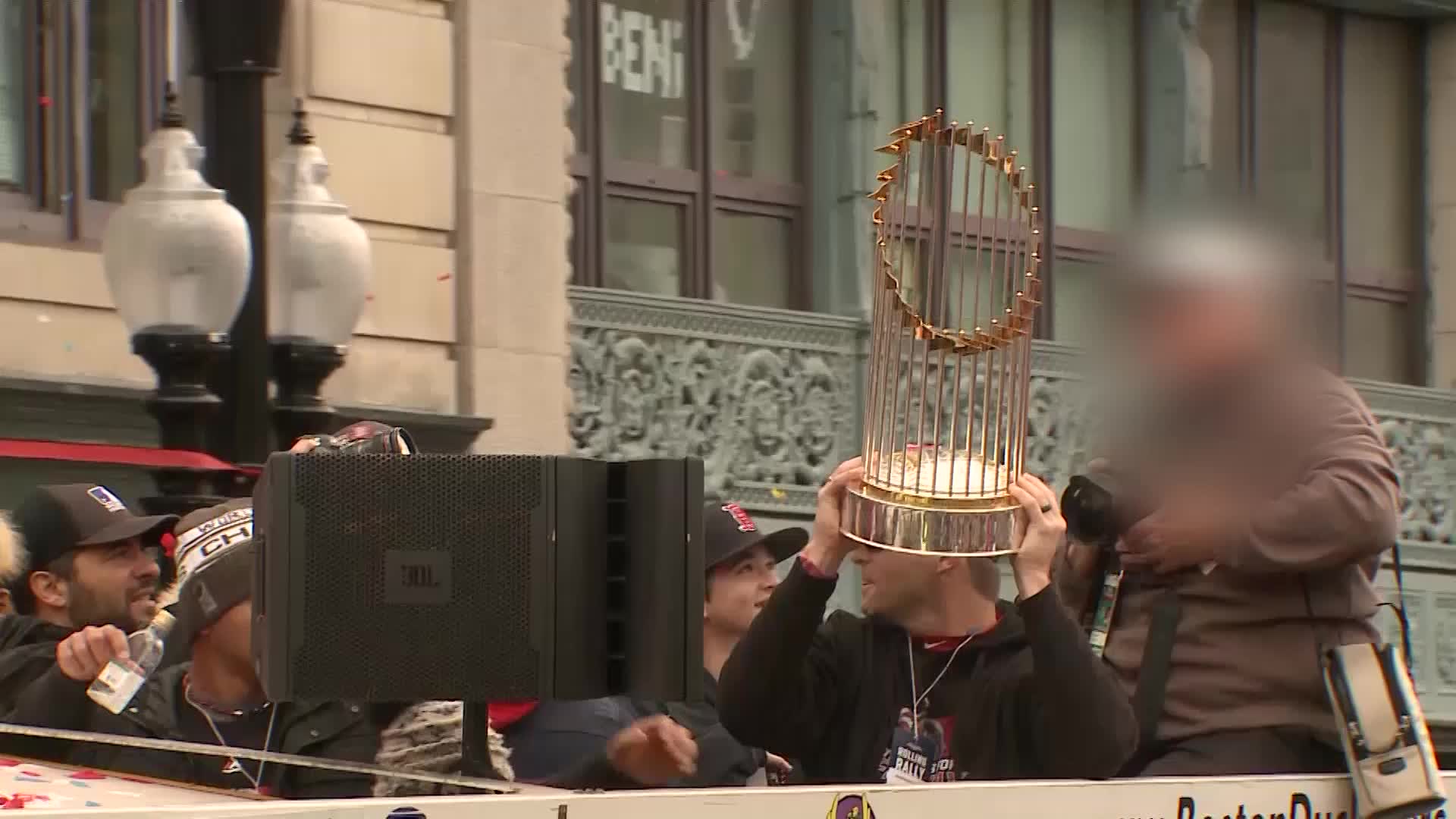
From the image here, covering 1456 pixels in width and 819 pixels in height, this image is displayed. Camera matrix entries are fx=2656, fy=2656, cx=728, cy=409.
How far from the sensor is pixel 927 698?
559 cm

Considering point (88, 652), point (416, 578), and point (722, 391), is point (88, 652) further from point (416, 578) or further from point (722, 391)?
point (722, 391)

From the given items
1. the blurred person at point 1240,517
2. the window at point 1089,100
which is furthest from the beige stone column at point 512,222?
the blurred person at point 1240,517

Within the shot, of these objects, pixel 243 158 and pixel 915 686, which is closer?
pixel 915 686

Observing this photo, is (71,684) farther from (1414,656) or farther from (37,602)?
(1414,656)

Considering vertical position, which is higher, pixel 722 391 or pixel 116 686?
pixel 722 391

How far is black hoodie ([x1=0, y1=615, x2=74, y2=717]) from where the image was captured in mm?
6785

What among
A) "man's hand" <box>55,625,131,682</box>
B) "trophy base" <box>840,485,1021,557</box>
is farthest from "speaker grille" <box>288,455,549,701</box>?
"man's hand" <box>55,625,131,682</box>

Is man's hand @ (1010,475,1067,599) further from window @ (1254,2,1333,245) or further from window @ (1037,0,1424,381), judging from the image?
window @ (1254,2,1333,245)

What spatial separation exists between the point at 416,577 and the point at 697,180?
11.3 meters

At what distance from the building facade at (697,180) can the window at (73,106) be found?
0.01 meters

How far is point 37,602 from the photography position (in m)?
7.63

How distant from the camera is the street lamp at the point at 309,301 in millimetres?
9070

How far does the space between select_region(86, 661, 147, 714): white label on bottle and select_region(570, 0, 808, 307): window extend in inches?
361

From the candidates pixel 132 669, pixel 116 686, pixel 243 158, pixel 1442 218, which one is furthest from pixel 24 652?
pixel 1442 218
